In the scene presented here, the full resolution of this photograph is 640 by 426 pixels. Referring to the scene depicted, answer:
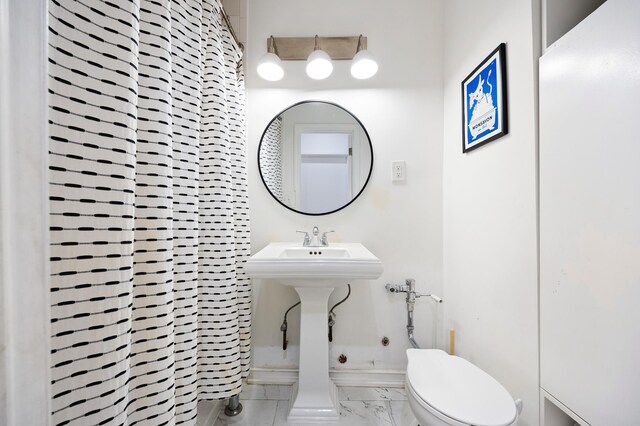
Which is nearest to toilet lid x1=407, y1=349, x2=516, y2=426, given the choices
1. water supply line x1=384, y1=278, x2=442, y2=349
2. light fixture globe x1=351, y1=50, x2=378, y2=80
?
water supply line x1=384, y1=278, x2=442, y2=349

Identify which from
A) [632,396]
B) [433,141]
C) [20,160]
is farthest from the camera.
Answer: [433,141]

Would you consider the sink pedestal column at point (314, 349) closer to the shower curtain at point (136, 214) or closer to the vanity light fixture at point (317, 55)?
the shower curtain at point (136, 214)

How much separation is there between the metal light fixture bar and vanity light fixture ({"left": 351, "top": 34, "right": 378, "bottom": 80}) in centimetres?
10

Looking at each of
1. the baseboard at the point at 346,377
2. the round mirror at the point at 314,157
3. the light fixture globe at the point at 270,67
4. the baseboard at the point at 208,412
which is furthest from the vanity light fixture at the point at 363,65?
the baseboard at the point at 208,412

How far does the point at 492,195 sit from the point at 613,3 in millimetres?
612

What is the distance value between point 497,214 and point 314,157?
3.19 ft

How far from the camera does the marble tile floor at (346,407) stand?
3.72ft

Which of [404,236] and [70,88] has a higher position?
[70,88]

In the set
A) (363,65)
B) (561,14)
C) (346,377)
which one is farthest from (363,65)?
(346,377)

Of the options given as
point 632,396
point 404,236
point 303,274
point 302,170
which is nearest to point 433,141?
point 404,236

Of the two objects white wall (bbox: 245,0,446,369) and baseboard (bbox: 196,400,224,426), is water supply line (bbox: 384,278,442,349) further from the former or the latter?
baseboard (bbox: 196,400,224,426)

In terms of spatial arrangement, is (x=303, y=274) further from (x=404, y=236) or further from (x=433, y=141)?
(x=433, y=141)

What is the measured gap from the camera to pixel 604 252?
1.93ft

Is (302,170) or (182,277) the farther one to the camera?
(302,170)
